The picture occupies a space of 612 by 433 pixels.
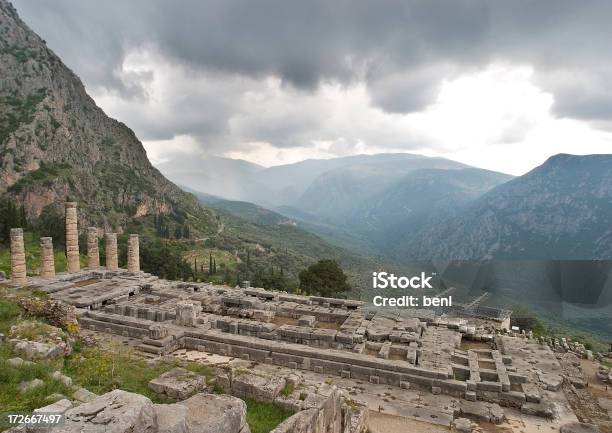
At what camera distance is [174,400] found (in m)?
10.9

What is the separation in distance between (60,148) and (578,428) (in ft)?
314

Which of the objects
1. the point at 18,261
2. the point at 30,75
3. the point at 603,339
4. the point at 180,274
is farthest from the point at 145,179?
the point at 603,339

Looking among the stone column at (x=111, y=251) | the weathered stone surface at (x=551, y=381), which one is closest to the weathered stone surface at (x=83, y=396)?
the weathered stone surface at (x=551, y=381)

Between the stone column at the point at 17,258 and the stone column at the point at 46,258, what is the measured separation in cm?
139

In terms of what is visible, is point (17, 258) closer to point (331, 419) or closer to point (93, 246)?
point (93, 246)

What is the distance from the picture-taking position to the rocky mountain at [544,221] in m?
117

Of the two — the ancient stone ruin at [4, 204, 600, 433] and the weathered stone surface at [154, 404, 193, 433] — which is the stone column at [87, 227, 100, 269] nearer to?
the ancient stone ruin at [4, 204, 600, 433]

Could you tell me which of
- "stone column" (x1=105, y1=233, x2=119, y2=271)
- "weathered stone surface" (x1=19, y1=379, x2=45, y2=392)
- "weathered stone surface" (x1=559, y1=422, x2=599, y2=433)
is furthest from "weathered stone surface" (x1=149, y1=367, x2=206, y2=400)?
"stone column" (x1=105, y1=233, x2=119, y2=271)

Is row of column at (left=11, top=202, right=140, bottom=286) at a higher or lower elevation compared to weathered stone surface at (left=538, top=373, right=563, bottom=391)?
higher

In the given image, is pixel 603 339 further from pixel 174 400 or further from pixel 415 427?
pixel 174 400

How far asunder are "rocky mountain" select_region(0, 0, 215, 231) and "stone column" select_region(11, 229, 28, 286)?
168ft

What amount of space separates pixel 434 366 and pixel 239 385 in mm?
8676

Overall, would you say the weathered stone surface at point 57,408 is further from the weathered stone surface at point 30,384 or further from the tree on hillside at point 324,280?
the tree on hillside at point 324,280

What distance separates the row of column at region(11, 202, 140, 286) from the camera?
25281 millimetres
